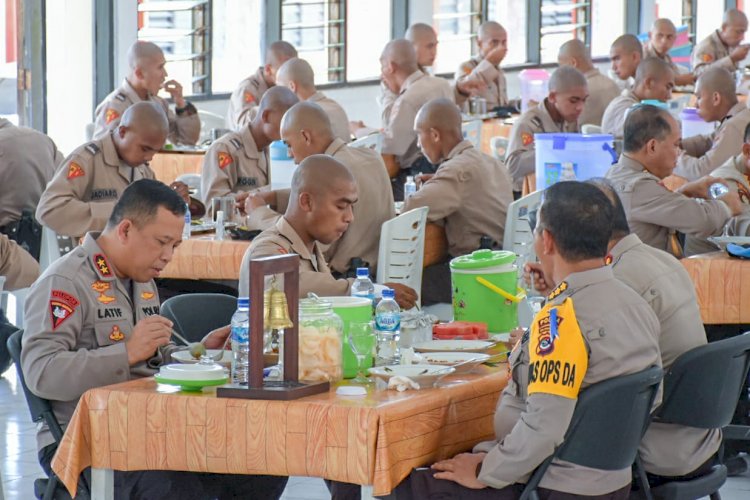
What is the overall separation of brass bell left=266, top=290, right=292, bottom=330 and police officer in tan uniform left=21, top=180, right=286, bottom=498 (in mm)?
422

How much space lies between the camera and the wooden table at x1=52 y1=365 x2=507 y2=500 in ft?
9.36

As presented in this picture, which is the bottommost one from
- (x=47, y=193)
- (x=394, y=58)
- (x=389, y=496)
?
(x=389, y=496)

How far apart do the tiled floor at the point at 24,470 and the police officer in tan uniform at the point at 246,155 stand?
4.66 feet

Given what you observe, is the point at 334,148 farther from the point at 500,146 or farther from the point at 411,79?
the point at 411,79

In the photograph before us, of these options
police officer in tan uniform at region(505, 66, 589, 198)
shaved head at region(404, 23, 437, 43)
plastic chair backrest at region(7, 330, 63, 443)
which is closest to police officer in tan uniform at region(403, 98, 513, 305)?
police officer in tan uniform at region(505, 66, 589, 198)

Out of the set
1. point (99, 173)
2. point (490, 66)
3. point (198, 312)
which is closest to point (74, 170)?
point (99, 173)

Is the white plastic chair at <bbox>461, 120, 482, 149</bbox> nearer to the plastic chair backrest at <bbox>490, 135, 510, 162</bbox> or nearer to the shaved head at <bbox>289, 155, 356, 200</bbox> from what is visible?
the plastic chair backrest at <bbox>490, 135, 510, 162</bbox>

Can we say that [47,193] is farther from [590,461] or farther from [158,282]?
[590,461]

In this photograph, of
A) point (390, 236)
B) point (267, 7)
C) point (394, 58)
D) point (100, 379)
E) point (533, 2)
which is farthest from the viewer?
point (533, 2)

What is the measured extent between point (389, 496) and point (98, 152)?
10.5 feet

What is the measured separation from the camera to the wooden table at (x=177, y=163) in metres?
8.62

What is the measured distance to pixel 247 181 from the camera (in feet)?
21.6

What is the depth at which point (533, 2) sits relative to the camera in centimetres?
1644

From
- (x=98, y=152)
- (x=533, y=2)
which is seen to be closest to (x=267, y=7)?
(x=533, y=2)
